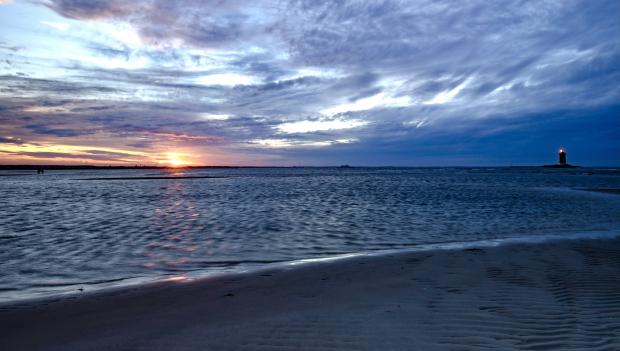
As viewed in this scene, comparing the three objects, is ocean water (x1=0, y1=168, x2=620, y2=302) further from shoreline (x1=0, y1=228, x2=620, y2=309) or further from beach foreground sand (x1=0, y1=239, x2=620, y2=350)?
beach foreground sand (x1=0, y1=239, x2=620, y2=350)

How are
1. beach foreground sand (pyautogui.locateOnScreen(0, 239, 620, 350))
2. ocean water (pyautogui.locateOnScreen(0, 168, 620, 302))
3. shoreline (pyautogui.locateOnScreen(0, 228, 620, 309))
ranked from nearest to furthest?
beach foreground sand (pyautogui.locateOnScreen(0, 239, 620, 350)), shoreline (pyautogui.locateOnScreen(0, 228, 620, 309)), ocean water (pyautogui.locateOnScreen(0, 168, 620, 302))

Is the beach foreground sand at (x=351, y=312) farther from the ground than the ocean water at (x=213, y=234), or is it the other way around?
the beach foreground sand at (x=351, y=312)

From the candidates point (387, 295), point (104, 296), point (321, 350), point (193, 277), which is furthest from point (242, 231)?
point (321, 350)

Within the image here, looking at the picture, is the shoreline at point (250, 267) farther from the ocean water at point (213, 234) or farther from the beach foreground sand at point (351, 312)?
the beach foreground sand at point (351, 312)

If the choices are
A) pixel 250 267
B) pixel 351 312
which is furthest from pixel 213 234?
pixel 351 312

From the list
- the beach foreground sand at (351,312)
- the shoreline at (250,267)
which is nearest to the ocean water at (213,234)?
the shoreline at (250,267)

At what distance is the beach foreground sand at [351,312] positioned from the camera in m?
4.96

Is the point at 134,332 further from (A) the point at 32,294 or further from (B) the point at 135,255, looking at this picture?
(B) the point at 135,255

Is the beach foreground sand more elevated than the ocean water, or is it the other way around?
the beach foreground sand

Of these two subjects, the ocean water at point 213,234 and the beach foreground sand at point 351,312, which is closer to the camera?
the beach foreground sand at point 351,312

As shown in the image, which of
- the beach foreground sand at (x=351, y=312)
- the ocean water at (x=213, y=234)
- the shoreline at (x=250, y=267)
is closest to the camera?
the beach foreground sand at (x=351, y=312)

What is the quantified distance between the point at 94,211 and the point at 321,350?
2073 centimetres

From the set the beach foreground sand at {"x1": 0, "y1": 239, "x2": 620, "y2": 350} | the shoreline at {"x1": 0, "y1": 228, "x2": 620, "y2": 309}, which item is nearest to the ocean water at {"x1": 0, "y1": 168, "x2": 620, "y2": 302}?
the shoreline at {"x1": 0, "y1": 228, "x2": 620, "y2": 309}

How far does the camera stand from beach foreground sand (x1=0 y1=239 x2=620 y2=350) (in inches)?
195
